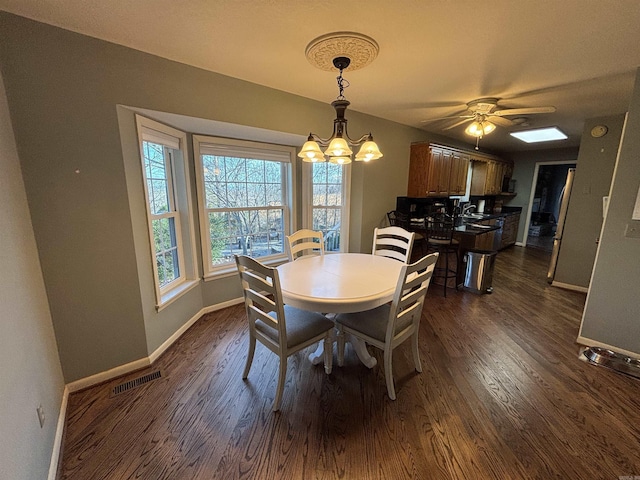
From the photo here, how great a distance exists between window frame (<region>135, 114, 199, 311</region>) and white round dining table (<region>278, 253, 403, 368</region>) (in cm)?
114

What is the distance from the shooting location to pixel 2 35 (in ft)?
4.63

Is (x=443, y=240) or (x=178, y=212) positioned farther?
(x=443, y=240)

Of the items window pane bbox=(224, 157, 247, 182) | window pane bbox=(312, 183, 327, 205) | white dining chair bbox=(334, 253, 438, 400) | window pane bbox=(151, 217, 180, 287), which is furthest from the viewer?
window pane bbox=(312, 183, 327, 205)

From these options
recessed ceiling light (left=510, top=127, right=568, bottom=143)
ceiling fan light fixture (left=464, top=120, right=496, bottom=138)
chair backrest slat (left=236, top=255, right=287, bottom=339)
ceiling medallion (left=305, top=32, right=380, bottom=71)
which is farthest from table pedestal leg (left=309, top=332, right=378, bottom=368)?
recessed ceiling light (left=510, top=127, right=568, bottom=143)

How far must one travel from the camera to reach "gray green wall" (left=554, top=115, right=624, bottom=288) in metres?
3.35

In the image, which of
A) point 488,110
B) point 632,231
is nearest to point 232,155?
point 488,110

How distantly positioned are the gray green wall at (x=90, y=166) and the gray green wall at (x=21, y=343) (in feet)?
0.28

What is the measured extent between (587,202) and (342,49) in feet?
13.4

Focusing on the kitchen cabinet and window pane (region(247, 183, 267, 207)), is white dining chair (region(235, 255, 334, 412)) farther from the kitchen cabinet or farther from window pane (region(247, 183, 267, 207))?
the kitchen cabinet

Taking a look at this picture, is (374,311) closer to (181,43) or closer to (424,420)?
(424,420)

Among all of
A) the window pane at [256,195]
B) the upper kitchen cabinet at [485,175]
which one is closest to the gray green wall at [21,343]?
the window pane at [256,195]

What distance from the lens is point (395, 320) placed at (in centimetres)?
170

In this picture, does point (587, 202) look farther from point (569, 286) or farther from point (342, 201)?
point (342, 201)

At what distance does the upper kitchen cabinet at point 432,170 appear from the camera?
4141mm
